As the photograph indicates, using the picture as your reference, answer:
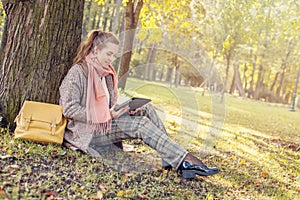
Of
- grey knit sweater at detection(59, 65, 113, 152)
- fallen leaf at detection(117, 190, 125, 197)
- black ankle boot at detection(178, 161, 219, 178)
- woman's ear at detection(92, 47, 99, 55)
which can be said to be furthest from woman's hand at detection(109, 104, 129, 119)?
fallen leaf at detection(117, 190, 125, 197)

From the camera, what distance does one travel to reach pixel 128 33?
10.4 meters

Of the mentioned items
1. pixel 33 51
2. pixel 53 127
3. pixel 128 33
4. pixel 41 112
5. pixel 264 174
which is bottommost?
pixel 264 174

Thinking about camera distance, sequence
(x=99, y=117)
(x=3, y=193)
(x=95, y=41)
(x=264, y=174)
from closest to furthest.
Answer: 1. (x=3, y=193)
2. (x=99, y=117)
3. (x=95, y=41)
4. (x=264, y=174)

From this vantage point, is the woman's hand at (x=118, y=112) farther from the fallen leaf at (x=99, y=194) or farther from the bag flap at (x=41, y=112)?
the fallen leaf at (x=99, y=194)

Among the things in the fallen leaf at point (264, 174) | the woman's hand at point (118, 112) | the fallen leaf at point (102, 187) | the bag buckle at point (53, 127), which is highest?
the woman's hand at point (118, 112)

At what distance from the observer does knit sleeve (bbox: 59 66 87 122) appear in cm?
365

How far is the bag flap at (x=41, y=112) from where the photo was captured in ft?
12.2

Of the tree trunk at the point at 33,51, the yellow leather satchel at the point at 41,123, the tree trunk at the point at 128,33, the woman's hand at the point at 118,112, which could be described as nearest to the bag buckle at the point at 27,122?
the yellow leather satchel at the point at 41,123

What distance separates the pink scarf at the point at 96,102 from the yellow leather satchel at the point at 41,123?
317mm

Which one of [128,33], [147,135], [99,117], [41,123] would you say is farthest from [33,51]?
[128,33]

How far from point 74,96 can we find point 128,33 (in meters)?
6.91

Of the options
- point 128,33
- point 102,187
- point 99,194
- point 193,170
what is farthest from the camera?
point 128,33

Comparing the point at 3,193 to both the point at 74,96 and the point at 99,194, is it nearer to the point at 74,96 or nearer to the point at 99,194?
the point at 99,194

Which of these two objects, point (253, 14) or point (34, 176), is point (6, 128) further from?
point (253, 14)
